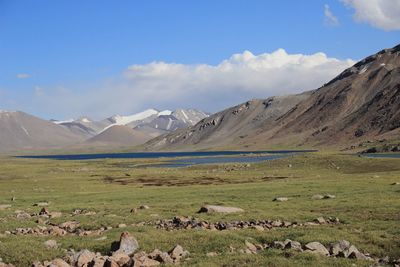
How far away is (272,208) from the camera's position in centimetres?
4088

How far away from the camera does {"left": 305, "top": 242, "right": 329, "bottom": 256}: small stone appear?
2346 centimetres

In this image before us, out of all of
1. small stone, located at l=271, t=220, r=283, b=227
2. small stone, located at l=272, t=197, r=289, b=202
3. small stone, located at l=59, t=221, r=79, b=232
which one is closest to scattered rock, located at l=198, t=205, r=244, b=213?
small stone, located at l=271, t=220, r=283, b=227

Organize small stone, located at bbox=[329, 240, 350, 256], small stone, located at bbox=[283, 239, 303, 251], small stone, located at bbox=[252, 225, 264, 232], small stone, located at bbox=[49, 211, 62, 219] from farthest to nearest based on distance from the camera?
small stone, located at bbox=[49, 211, 62, 219], small stone, located at bbox=[252, 225, 264, 232], small stone, located at bbox=[283, 239, 303, 251], small stone, located at bbox=[329, 240, 350, 256]

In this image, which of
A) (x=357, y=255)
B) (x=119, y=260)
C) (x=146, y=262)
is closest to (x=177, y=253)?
(x=146, y=262)

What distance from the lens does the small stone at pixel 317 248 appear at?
2346 cm

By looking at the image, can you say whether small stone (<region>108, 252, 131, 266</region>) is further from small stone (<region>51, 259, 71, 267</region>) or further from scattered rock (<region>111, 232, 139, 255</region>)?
small stone (<region>51, 259, 71, 267</region>)

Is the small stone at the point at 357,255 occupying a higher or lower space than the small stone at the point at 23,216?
lower

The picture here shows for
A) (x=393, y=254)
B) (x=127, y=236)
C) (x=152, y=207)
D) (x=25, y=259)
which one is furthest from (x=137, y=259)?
(x=152, y=207)

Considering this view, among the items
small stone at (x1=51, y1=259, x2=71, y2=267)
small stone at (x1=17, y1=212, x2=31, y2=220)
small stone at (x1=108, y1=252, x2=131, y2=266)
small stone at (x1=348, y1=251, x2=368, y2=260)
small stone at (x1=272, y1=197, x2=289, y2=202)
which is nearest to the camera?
small stone at (x1=108, y1=252, x2=131, y2=266)

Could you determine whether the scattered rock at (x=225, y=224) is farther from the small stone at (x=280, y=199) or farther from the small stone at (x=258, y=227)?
the small stone at (x=280, y=199)

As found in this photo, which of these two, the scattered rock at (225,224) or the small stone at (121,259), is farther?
the scattered rock at (225,224)

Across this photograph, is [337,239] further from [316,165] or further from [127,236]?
[316,165]

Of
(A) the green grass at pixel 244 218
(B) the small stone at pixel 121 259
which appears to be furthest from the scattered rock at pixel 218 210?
(B) the small stone at pixel 121 259

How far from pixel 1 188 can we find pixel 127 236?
62278 millimetres
